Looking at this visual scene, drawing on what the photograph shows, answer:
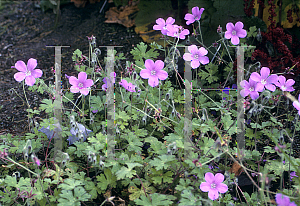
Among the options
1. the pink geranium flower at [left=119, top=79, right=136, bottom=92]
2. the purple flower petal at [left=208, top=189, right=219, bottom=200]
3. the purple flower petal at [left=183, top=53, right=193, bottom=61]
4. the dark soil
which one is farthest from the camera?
the dark soil

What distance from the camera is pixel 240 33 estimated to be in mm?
2229

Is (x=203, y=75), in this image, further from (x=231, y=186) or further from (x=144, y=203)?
(x=144, y=203)

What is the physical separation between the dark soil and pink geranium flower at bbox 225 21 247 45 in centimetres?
116

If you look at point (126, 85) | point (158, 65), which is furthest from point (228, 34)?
point (126, 85)

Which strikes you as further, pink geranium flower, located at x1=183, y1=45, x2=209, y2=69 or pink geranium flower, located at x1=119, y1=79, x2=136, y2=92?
pink geranium flower, located at x1=183, y1=45, x2=209, y2=69

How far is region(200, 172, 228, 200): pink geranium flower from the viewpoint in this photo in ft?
5.20

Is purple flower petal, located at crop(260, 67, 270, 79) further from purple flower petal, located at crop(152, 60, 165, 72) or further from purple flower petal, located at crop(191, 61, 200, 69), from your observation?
purple flower petal, located at crop(152, 60, 165, 72)

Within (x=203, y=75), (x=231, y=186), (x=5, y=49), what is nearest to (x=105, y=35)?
(x=5, y=49)

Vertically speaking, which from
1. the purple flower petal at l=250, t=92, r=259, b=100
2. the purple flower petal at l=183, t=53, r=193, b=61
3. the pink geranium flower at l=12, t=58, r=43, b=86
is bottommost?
the purple flower petal at l=250, t=92, r=259, b=100

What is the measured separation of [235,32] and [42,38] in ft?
7.57

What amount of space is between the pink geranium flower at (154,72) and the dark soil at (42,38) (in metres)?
1.17

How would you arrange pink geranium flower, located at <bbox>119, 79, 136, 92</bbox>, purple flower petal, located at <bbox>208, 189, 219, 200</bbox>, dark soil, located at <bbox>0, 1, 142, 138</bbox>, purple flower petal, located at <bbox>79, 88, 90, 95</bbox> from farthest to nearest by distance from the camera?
dark soil, located at <bbox>0, 1, 142, 138</bbox> < pink geranium flower, located at <bbox>119, 79, 136, 92</bbox> < purple flower petal, located at <bbox>79, 88, 90, 95</bbox> < purple flower petal, located at <bbox>208, 189, 219, 200</bbox>

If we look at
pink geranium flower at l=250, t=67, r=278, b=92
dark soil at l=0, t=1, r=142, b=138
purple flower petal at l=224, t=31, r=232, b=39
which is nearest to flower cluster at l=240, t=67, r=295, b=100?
pink geranium flower at l=250, t=67, r=278, b=92

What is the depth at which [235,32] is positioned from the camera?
7.38 ft
